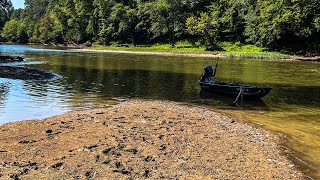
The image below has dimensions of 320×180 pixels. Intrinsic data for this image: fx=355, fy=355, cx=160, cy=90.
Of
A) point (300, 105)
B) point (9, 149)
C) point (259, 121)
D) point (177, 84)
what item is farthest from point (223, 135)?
point (177, 84)

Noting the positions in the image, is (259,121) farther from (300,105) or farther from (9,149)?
(9,149)

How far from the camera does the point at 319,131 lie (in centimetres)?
1638

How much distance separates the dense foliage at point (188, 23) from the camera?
79.1 metres

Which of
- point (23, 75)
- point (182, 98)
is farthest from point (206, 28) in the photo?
point (182, 98)

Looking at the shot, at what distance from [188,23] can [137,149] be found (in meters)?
86.1

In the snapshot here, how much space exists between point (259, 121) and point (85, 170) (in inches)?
457

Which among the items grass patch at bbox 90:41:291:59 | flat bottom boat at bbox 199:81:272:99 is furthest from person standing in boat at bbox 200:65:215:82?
grass patch at bbox 90:41:291:59

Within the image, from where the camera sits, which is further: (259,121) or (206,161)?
(259,121)

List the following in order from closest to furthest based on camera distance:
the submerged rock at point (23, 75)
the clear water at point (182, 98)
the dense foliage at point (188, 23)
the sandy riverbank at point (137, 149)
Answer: the sandy riverbank at point (137, 149), the clear water at point (182, 98), the submerged rock at point (23, 75), the dense foliage at point (188, 23)

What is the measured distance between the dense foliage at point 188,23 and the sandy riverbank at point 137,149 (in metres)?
67.5

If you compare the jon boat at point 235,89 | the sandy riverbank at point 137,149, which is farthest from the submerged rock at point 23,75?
the sandy riverbank at point 137,149

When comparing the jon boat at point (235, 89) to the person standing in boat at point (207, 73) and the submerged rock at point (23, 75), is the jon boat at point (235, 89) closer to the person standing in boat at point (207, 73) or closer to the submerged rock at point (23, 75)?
the person standing in boat at point (207, 73)

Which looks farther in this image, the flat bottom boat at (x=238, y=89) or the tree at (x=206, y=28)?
the tree at (x=206, y=28)

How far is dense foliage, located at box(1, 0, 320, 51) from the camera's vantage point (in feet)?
259
